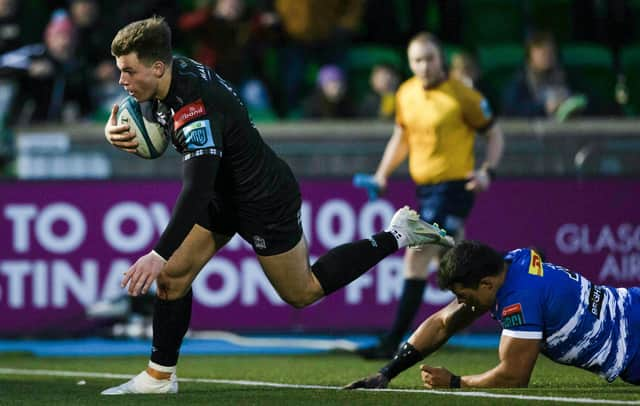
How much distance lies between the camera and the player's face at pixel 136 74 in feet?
22.6

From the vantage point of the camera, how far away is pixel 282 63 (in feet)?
47.8

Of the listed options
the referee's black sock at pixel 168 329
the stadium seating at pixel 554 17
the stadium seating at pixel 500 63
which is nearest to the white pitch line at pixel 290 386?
the referee's black sock at pixel 168 329

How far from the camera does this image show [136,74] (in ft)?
22.6

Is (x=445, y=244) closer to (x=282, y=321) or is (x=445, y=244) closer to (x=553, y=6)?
(x=282, y=321)

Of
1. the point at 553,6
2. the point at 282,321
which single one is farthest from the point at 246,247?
the point at 553,6

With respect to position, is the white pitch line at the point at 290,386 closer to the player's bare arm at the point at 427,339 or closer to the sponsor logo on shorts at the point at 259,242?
the player's bare arm at the point at 427,339

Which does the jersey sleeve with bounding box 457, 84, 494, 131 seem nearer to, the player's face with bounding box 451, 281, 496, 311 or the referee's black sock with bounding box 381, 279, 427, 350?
the referee's black sock with bounding box 381, 279, 427, 350

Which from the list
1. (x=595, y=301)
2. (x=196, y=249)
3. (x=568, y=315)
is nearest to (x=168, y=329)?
(x=196, y=249)

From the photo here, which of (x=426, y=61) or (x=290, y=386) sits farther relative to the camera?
(x=426, y=61)

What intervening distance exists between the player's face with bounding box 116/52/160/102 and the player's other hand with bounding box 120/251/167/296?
89 cm

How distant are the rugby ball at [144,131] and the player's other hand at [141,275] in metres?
0.89

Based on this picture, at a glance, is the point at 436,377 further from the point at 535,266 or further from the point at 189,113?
the point at 189,113

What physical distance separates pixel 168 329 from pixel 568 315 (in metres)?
2.08

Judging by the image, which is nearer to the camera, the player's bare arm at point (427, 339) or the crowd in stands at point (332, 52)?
the player's bare arm at point (427, 339)
